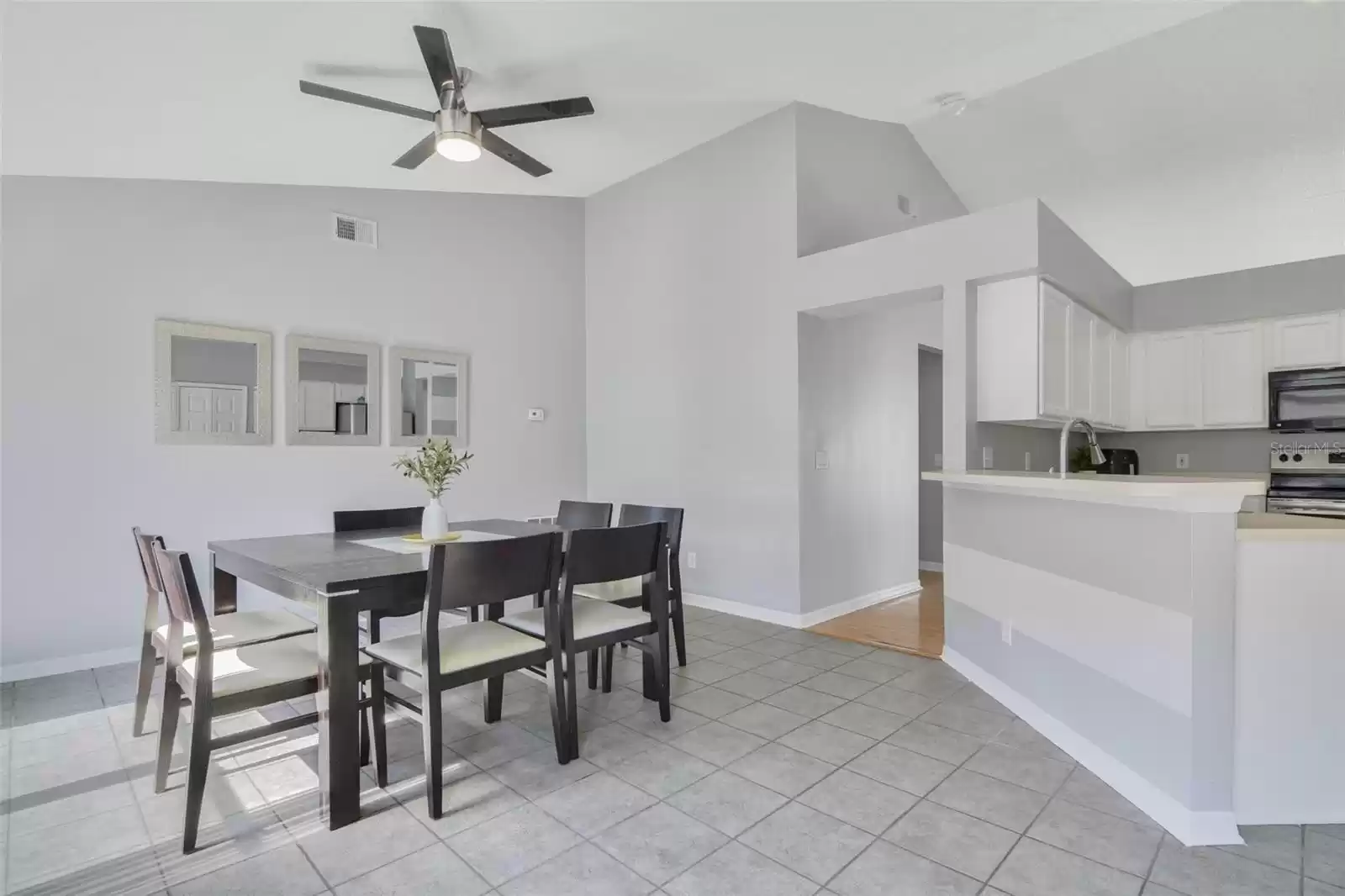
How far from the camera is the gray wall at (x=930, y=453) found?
611 centimetres

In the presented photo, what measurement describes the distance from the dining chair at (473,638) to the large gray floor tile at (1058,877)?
140 cm

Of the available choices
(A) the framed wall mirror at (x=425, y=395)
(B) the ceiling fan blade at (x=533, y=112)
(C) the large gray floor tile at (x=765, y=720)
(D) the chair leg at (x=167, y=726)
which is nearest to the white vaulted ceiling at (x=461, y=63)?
(B) the ceiling fan blade at (x=533, y=112)


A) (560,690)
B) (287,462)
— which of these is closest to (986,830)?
(560,690)

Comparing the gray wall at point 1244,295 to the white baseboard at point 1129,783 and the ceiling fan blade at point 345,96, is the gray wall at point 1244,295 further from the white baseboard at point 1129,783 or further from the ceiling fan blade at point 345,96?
the ceiling fan blade at point 345,96

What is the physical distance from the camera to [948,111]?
434 centimetres

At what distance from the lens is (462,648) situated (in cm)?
224

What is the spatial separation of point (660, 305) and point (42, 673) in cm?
405

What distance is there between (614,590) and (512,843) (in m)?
1.53

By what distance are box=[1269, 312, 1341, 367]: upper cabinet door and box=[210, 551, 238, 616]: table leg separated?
6.62 m

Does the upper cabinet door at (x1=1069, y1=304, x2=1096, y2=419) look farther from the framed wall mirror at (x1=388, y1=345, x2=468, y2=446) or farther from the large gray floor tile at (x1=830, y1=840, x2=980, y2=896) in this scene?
the framed wall mirror at (x1=388, y1=345, x2=468, y2=446)

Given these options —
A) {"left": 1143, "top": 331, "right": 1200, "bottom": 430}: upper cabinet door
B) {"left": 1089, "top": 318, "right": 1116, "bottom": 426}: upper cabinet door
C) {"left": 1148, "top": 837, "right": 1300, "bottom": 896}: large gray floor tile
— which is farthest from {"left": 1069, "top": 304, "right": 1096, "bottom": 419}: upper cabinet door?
{"left": 1148, "top": 837, "right": 1300, "bottom": 896}: large gray floor tile

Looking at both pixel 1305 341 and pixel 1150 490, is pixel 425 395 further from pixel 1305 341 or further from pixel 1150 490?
pixel 1305 341

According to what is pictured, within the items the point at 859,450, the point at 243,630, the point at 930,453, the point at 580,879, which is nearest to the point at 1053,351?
the point at 859,450

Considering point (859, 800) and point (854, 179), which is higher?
point (854, 179)
